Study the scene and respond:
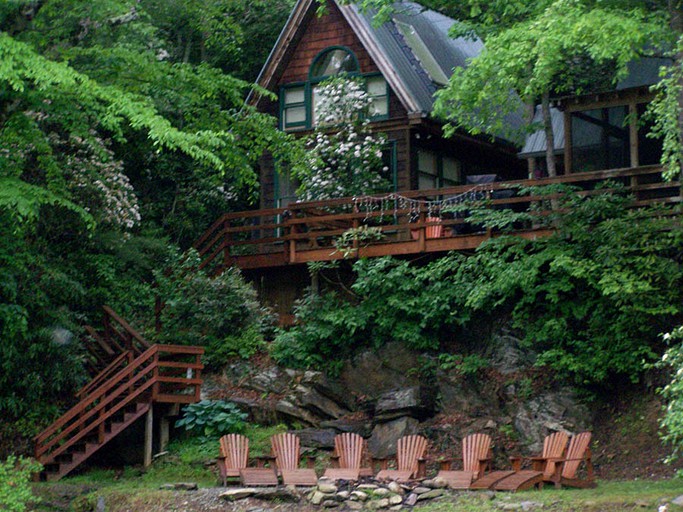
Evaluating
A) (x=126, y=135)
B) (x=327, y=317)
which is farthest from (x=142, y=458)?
(x=126, y=135)

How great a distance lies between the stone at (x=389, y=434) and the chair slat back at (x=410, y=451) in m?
1.82

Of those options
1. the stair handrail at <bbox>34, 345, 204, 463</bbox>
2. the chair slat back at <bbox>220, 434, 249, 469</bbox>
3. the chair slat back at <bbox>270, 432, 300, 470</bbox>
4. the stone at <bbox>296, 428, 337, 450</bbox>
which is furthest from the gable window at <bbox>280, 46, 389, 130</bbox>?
the chair slat back at <bbox>220, 434, 249, 469</bbox>

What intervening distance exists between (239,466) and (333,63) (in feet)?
43.9

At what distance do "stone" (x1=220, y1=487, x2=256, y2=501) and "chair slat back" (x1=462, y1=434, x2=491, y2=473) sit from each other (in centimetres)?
326

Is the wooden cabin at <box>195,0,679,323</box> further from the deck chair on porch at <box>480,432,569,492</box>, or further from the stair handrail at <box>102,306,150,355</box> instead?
the deck chair on porch at <box>480,432,569,492</box>

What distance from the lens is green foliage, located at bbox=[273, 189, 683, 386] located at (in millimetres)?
18594

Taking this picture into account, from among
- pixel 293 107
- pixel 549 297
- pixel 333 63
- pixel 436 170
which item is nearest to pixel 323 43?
pixel 333 63

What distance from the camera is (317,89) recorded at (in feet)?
90.7

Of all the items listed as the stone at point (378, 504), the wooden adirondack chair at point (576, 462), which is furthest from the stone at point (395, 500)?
the wooden adirondack chair at point (576, 462)

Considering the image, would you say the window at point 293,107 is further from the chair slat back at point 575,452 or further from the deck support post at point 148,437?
the chair slat back at point 575,452

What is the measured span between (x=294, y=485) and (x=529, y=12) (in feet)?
36.0

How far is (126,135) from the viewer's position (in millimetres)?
26188

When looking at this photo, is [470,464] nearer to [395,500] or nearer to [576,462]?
[576,462]

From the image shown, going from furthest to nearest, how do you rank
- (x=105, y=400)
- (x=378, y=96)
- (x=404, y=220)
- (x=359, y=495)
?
1. (x=378, y=96)
2. (x=404, y=220)
3. (x=105, y=400)
4. (x=359, y=495)
